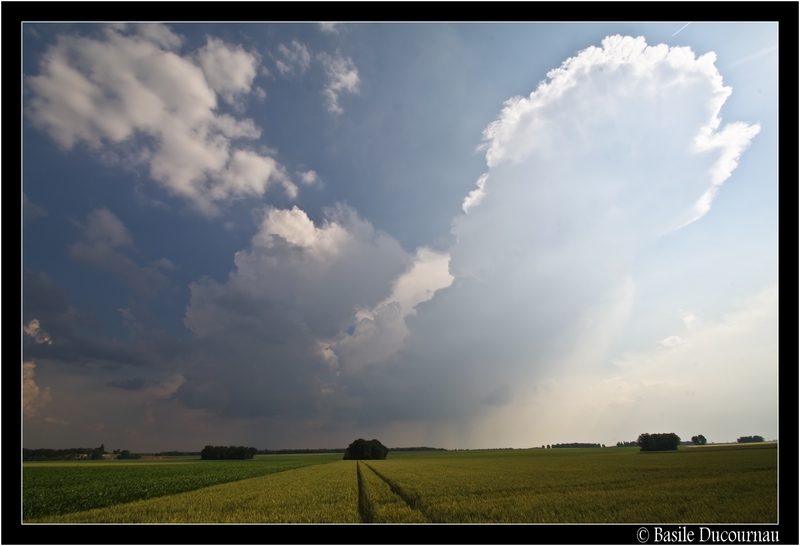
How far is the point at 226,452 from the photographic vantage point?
11569 centimetres

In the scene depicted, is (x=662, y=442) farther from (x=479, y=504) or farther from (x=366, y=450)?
(x=479, y=504)

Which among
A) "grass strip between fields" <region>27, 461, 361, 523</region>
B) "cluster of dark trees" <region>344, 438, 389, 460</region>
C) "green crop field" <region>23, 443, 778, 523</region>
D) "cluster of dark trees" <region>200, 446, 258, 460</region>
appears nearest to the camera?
"green crop field" <region>23, 443, 778, 523</region>

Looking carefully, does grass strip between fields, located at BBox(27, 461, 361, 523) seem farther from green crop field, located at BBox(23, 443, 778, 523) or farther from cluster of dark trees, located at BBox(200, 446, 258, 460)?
cluster of dark trees, located at BBox(200, 446, 258, 460)

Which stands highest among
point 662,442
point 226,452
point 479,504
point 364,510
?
point 479,504

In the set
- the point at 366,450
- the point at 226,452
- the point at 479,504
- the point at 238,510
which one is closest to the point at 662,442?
the point at 366,450

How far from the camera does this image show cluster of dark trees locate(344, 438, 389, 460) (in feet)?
328

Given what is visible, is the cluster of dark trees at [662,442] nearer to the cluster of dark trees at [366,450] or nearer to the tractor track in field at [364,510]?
the cluster of dark trees at [366,450]

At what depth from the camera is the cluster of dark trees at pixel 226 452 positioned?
4500 inches

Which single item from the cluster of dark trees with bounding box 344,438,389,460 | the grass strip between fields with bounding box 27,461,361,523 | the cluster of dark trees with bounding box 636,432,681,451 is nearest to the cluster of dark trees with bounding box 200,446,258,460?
the cluster of dark trees with bounding box 344,438,389,460

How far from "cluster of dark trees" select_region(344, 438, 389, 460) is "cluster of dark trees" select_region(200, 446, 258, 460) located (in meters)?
36.9

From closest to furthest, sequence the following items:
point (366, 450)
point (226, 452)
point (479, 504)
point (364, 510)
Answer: point (479, 504) < point (364, 510) < point (366, 450) < point (226, 452)

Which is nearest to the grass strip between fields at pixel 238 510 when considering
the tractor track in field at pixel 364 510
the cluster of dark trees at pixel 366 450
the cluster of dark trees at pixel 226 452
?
the tractor track in field at pixel 364 510

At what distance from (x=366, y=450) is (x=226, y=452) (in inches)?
1956

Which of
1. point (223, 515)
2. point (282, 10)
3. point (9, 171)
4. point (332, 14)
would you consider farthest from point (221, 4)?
point (223, 515)
